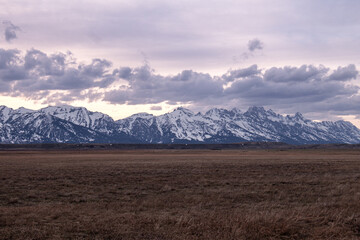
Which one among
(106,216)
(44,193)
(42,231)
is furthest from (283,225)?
(44,193)

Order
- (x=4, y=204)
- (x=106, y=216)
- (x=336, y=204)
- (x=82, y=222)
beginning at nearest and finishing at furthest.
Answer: (x=82, y=222)
(x=106, y=216)
(x=336, y=204)
(x=4, y=204)

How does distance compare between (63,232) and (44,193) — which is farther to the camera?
(44,193)

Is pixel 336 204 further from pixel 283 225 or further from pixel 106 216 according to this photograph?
pixel 106 216

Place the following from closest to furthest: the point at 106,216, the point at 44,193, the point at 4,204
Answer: the point at 106,216, the point at 4,204, the point at 44,193

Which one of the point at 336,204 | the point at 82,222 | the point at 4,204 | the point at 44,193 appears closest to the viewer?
the point at 82,222

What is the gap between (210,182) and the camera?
32344 mm

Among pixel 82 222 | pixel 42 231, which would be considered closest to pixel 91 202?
pixel 82 222

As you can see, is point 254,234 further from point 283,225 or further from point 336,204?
point 336,204

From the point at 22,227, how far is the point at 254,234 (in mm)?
8473

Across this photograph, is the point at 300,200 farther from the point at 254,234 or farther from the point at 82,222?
the point at 82,222

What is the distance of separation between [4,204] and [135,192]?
843 centimetres

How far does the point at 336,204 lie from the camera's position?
66.2ft

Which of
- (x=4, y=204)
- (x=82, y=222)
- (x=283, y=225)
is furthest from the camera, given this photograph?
(x=4, y=204)

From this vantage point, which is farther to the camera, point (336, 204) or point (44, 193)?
point (44, 193)
